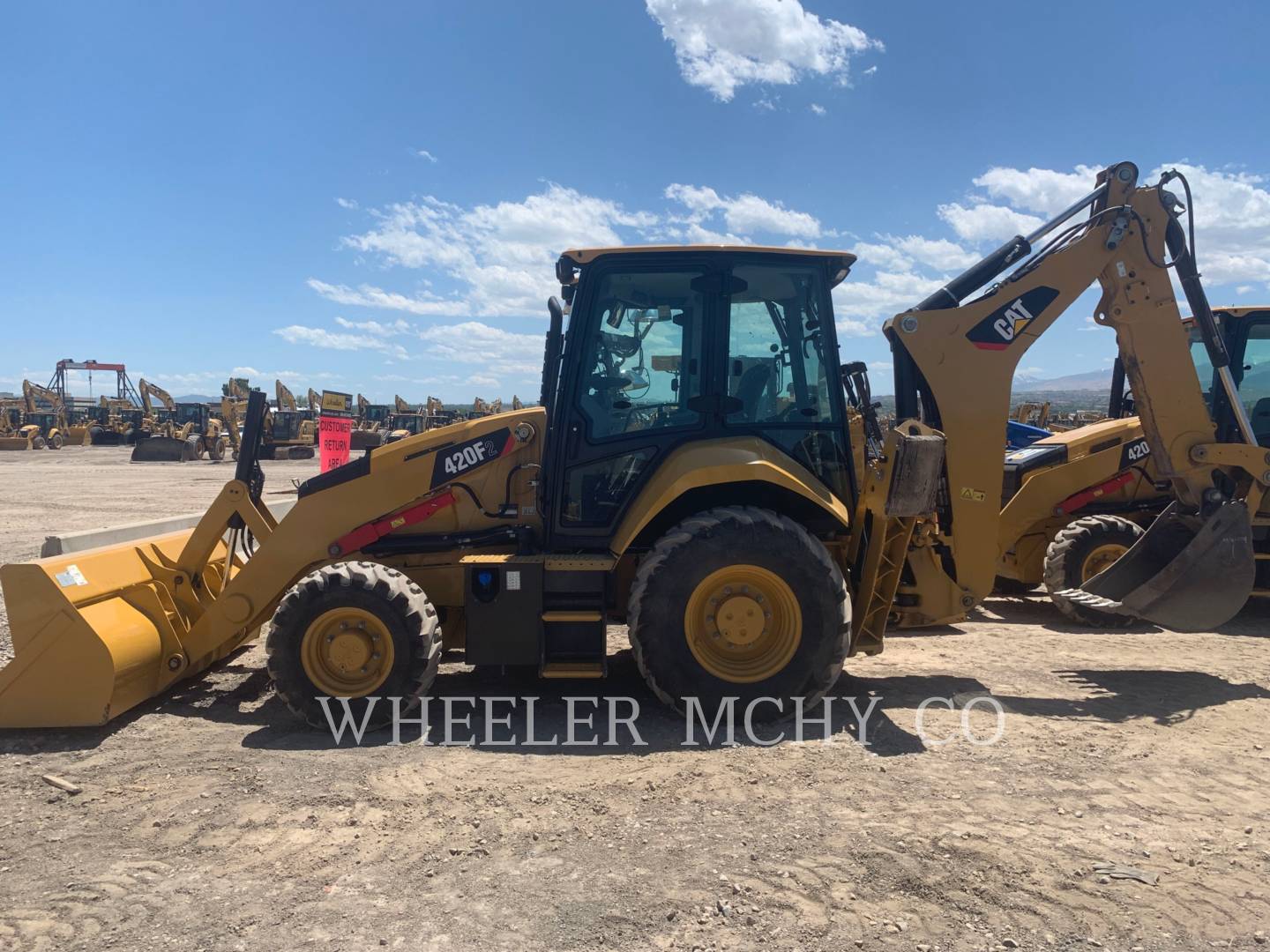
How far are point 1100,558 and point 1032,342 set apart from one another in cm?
306

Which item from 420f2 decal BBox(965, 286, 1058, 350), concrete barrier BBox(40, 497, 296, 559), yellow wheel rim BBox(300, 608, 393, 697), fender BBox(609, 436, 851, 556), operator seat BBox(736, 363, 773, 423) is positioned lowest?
yellow wheel rim BBox(300, 608, 393, 697)

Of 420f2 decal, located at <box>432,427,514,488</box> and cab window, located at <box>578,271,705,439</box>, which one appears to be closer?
cab window, located at <box>578,271,705,439</box>

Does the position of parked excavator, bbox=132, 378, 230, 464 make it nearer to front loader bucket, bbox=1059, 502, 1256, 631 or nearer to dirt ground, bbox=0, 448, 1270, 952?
dirt ground, bbox=0, 448, 1270, 952

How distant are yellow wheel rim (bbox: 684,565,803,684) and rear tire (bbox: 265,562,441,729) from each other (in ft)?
4.91

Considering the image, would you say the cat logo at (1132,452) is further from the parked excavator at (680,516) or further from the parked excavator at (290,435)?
the parked excavator at (290,435)

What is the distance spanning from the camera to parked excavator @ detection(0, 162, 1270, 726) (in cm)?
444

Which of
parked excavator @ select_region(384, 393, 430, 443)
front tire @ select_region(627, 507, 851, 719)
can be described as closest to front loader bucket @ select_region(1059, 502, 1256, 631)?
front tire @ select_region(627, 507, 851, 719)

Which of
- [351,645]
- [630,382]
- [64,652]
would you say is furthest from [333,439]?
[630,382]

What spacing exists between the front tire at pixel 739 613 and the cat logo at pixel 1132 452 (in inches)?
187

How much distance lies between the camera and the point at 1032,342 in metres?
5.09

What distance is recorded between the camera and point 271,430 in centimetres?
3834

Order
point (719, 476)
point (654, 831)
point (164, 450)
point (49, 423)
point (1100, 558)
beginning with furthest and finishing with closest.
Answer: point (49, 423)
point (164, 450)
point (1100, 558)
point (719, 476)
point (654, 831)

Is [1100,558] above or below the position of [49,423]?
below

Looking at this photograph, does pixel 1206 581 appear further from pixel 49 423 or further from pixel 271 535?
pixel 49 423
